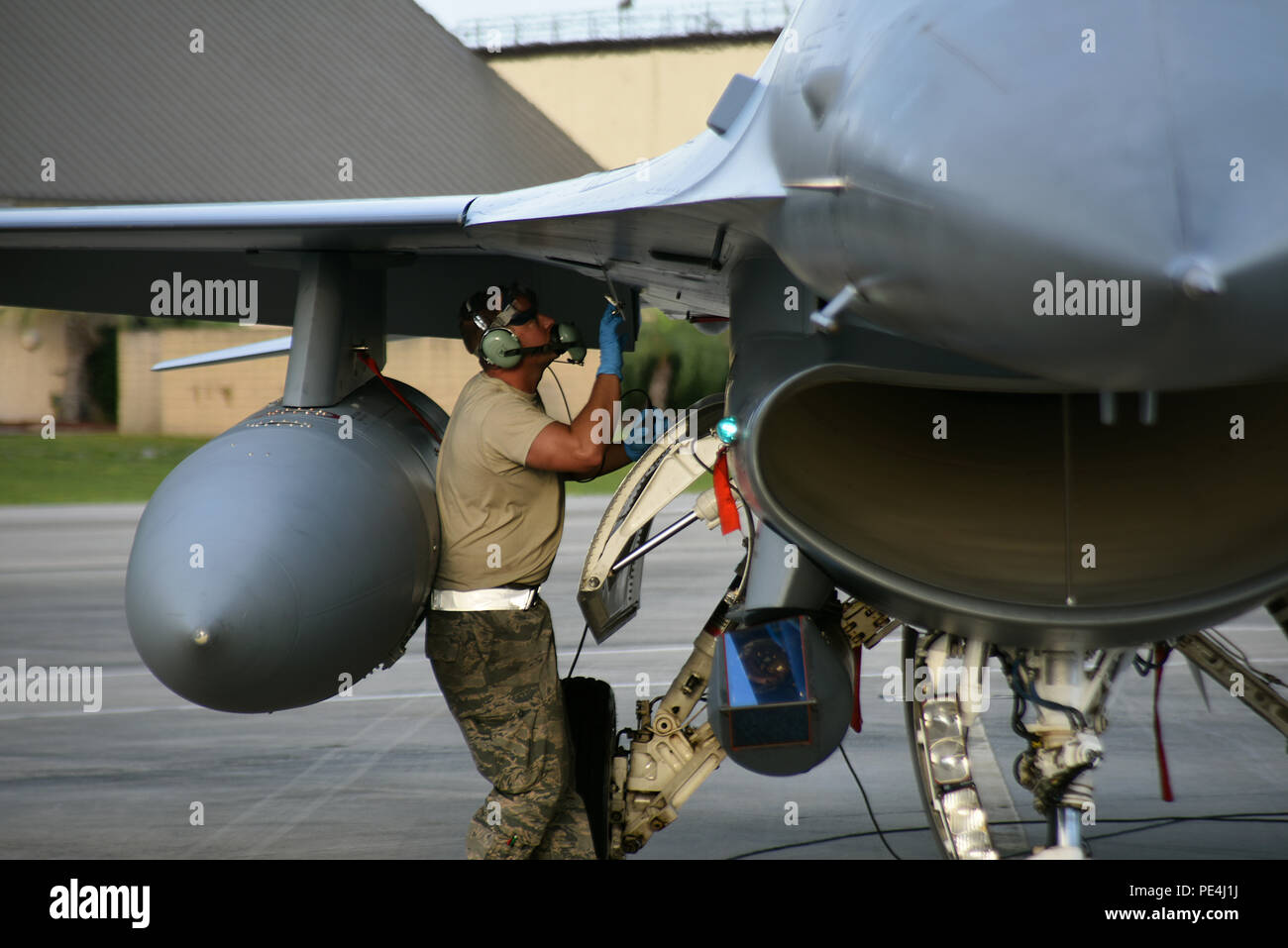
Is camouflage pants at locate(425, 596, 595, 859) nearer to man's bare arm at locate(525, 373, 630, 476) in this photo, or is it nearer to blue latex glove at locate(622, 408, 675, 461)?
man's bare arm at locate(525, 373, 630, 476)

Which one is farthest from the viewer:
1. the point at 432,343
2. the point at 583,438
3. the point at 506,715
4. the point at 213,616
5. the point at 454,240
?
the point at 432,343

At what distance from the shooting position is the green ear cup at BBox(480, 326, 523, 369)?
4336 millimetres

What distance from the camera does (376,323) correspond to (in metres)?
5.16

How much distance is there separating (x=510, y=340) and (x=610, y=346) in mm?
327

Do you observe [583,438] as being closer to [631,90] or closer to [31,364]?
[31,364]

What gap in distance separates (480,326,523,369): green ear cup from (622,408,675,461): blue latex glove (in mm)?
425

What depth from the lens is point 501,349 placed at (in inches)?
171

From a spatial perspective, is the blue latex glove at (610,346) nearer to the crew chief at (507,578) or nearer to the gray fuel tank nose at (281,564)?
the crew chief at (507,578)

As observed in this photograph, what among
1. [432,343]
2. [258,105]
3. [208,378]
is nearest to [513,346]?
[432,343]

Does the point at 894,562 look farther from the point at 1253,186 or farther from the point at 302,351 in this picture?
the point at 302,351

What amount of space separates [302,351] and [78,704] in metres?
4.62

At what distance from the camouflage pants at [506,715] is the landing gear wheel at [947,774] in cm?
111


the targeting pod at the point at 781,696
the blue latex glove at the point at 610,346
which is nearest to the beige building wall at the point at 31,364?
the blue latex glove at the point at 610,346
